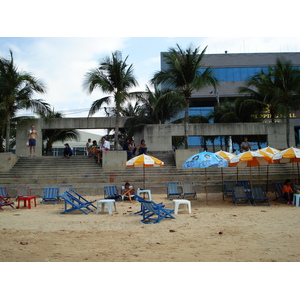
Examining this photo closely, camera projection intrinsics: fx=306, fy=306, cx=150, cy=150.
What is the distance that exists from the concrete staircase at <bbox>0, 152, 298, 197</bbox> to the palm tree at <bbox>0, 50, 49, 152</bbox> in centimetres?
361

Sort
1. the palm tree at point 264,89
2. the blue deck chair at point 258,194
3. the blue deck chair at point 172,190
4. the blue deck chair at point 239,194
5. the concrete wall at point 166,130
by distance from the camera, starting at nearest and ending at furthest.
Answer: the blue deck chair at point 258,194
the blue deck chair at point 239,194
the blue deck chair at point 172,190
the palm tree at point 264,89
the concrete wall at point 166,130

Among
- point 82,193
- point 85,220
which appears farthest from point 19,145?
point 85,220

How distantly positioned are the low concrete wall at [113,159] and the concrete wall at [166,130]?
3555 mm

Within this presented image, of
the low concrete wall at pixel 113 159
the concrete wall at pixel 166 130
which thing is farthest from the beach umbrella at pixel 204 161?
the concrete wall at pixel 166 130

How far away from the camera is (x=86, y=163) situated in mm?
19344

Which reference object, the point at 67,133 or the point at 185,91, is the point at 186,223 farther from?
the point at 67,133

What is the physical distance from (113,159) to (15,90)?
7.80 meters

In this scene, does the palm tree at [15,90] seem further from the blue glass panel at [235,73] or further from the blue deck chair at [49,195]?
the blue glass panel at [235,73]

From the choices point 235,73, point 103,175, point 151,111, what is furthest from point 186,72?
point 235,73

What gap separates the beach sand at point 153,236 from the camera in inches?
208

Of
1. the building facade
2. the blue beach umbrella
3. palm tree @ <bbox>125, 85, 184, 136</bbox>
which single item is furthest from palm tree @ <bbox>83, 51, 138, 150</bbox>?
the building facade

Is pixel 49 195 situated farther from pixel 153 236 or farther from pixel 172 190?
pixel 153 236

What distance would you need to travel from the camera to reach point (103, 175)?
1739 centimetres

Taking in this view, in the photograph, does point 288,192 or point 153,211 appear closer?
point 153,211
